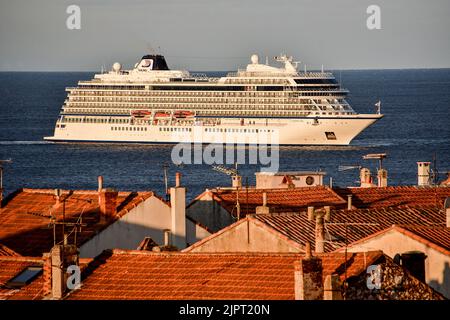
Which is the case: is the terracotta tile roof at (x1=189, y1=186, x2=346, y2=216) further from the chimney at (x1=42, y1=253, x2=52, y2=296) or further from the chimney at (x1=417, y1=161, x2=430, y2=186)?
the chimney at (x1=42, y1=253, x2=52, y2=296)

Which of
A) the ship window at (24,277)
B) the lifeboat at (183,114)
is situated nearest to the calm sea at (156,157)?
the lifeboat at (183,114)

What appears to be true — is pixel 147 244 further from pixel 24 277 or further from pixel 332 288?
pixel 332 288

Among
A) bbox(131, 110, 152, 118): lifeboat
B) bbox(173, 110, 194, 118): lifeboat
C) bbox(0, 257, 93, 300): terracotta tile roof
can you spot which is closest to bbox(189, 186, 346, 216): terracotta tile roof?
bbox(0, 257, 93, 300): terracotta tile roof

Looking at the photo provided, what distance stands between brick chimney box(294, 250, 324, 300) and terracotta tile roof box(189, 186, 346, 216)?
12.0 meters

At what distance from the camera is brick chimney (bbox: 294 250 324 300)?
53.1 feet

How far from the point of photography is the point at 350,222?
2400 cm

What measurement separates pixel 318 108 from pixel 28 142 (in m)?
20.9

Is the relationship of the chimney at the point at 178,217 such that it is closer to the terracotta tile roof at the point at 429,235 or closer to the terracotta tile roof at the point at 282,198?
the terracotta tile roof at the point at 282,198

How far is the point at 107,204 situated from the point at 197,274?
6.97 metres

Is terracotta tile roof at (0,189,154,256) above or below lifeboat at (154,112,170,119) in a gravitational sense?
above

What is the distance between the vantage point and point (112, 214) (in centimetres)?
2603

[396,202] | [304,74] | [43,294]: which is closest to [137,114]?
[304,74]
